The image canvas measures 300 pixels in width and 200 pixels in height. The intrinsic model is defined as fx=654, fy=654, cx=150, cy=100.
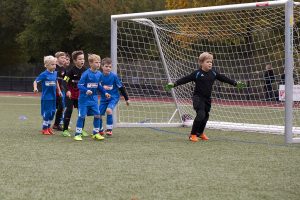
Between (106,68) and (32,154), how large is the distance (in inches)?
127

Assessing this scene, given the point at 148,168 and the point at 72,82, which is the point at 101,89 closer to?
the point at 72,82

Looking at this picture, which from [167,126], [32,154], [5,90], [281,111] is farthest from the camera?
[5,90]

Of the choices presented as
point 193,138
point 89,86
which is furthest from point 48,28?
point 193,138

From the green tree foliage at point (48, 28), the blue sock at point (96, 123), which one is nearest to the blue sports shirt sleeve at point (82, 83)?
the blue sock at point (96, 123)

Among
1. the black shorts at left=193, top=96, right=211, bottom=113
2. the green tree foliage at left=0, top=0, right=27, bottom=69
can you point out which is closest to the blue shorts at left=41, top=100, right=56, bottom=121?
the black shorts at left=193, top=96, right=211, bottom=113

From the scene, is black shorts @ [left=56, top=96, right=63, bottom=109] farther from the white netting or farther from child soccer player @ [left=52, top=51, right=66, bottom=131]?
the white netting

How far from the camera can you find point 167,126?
1355 centimetres

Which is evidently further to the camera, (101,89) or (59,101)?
(59,101)

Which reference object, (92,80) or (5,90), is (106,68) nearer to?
(92,80)

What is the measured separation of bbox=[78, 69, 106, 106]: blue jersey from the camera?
1093 centimetres

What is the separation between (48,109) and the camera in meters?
12.0

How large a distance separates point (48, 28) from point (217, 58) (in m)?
27.1

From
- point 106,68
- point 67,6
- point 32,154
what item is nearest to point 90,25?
point 67,6

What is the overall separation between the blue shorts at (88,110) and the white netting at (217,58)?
2.97 m
